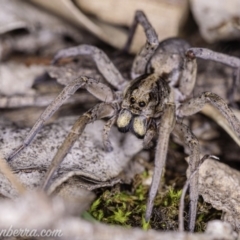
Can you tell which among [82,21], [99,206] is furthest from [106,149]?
[82,21]

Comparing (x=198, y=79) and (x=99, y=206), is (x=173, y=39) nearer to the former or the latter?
(x=198, y=79)

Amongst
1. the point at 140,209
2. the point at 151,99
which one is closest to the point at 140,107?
the point at 151,99

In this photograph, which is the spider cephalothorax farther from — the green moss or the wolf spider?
the green moss

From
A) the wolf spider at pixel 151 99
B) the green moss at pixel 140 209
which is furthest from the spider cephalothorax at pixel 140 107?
the green moss at pixel 140 209

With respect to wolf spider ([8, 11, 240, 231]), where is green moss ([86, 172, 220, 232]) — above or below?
below

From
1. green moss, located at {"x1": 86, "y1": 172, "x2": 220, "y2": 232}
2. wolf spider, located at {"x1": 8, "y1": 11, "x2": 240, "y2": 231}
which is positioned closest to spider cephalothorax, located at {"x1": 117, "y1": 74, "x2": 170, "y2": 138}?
wolf spider, located at {"x1": 8, "y1": 11, "x2": 240, "y2": 231}

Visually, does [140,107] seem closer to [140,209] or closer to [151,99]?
[151,99]

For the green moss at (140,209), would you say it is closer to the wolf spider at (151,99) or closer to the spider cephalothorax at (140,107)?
the wolf spider at (151,99)
